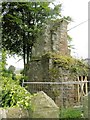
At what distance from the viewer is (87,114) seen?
2037 mm

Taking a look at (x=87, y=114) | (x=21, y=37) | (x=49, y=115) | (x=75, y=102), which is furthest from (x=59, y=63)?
(x=49, y=115)

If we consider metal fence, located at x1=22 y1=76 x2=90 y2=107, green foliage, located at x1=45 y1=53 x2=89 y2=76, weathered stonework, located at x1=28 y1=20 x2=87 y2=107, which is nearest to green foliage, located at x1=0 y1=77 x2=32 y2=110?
weathered stonework, located at x1=28 y1=20 x2=87 y2=107

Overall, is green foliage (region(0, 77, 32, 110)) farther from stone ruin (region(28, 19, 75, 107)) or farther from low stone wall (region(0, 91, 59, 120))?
stone ruin (region(28, 19, 75, 107))

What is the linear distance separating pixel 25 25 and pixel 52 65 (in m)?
1.10

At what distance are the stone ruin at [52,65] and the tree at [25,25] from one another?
0.21 m

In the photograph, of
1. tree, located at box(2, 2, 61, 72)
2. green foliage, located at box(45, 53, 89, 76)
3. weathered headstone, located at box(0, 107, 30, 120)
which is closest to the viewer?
weathered headstone, located at box(0, 107, 30, 120)

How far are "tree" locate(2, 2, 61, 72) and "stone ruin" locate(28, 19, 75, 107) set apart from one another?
0.21m

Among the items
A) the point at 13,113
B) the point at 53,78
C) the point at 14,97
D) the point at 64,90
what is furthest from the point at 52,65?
the point at 13,113

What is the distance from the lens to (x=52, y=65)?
4.00 m

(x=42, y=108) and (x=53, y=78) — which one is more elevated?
(x=53, y=78)

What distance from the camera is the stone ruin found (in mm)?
3798

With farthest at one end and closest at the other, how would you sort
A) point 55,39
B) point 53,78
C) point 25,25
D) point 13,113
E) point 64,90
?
1. point 25,25
2. point 55,39
3. point 53,78
4. point 64,90
5. point 13,113

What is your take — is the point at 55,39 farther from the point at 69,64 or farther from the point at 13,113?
the point at 13,113

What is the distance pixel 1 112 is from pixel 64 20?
306cm
